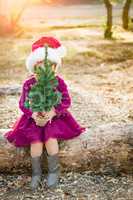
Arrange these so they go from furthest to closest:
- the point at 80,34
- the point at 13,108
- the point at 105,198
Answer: the point at 80,34
the point at 13,108
the point at 105,198

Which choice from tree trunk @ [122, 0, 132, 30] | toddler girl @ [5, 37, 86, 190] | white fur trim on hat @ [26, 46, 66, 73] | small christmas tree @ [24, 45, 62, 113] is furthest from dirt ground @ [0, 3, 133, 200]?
white fur trim on hat @ [26, 46, 66, 73]

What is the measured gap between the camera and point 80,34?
16500 millimetres

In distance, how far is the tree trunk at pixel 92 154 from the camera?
4.88m

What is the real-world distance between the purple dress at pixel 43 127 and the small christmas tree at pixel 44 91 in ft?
0.42

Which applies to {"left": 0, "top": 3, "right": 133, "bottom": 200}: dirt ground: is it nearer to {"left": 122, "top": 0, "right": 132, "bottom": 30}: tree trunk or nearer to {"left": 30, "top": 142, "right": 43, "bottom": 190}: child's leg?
{"left": 30, "top": 142, "right": 43, "bottom": 190}: child's leg

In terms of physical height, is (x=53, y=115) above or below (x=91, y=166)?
above

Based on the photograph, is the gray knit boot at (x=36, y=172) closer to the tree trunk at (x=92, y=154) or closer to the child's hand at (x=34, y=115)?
the tree trunk at (x=92, y=154)

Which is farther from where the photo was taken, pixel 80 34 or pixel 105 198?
pixel 80 34

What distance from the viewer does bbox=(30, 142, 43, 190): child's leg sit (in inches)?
187

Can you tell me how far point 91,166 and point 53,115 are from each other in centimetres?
60

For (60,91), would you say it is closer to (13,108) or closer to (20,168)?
(20,168)

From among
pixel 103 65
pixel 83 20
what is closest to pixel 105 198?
pixel 103 65

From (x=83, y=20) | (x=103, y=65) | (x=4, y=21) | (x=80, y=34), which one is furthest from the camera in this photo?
(x=83, y=20)

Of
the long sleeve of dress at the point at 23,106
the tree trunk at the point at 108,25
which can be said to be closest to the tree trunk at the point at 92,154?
the long sleeve of dress at the point at 23,106
